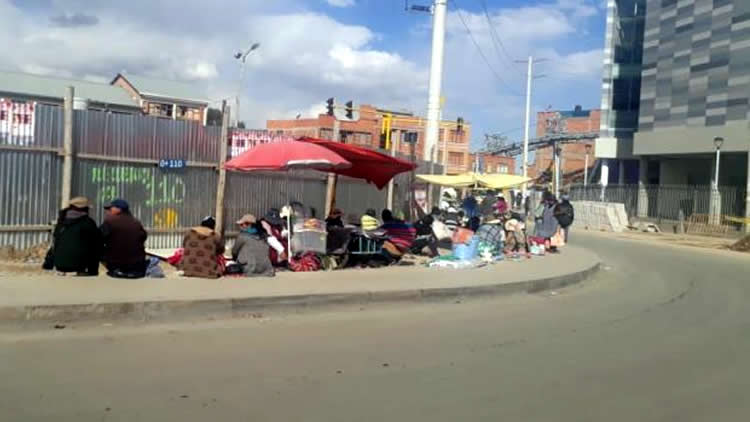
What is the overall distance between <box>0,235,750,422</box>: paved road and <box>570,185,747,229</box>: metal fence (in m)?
29.9

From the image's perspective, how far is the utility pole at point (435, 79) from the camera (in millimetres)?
22875

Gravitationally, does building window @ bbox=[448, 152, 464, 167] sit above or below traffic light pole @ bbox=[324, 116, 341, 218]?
above

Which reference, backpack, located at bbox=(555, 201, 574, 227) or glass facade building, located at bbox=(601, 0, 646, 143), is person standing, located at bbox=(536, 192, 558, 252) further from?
glass facade building, located at bbox=(601, 0, 646, 143)

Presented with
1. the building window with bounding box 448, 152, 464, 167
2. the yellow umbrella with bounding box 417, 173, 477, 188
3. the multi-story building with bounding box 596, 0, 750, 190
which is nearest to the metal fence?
the multi-story building with bounding box 596, 0, 750, 190

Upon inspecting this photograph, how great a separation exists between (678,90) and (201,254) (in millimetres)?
40609

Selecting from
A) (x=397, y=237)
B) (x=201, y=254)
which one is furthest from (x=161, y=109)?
(x=201, y=254)

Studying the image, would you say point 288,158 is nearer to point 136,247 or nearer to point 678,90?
point 136,247

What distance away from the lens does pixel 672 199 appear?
133 feet

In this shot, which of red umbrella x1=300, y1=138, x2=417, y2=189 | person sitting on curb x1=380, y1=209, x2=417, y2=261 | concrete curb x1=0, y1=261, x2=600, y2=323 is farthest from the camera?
person sitting on curb x1=380, y1=209, x2=417, y2=261

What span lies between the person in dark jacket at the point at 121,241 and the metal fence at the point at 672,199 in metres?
32.8

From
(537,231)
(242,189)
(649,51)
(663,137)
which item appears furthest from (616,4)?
(242,189)

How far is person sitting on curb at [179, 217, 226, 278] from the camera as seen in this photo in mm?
10055

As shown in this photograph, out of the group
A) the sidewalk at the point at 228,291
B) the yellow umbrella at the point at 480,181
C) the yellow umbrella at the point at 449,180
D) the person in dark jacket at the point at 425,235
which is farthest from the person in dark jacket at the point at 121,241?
the yellow umbrella at the point at 480,181

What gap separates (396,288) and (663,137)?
39.0 metres
